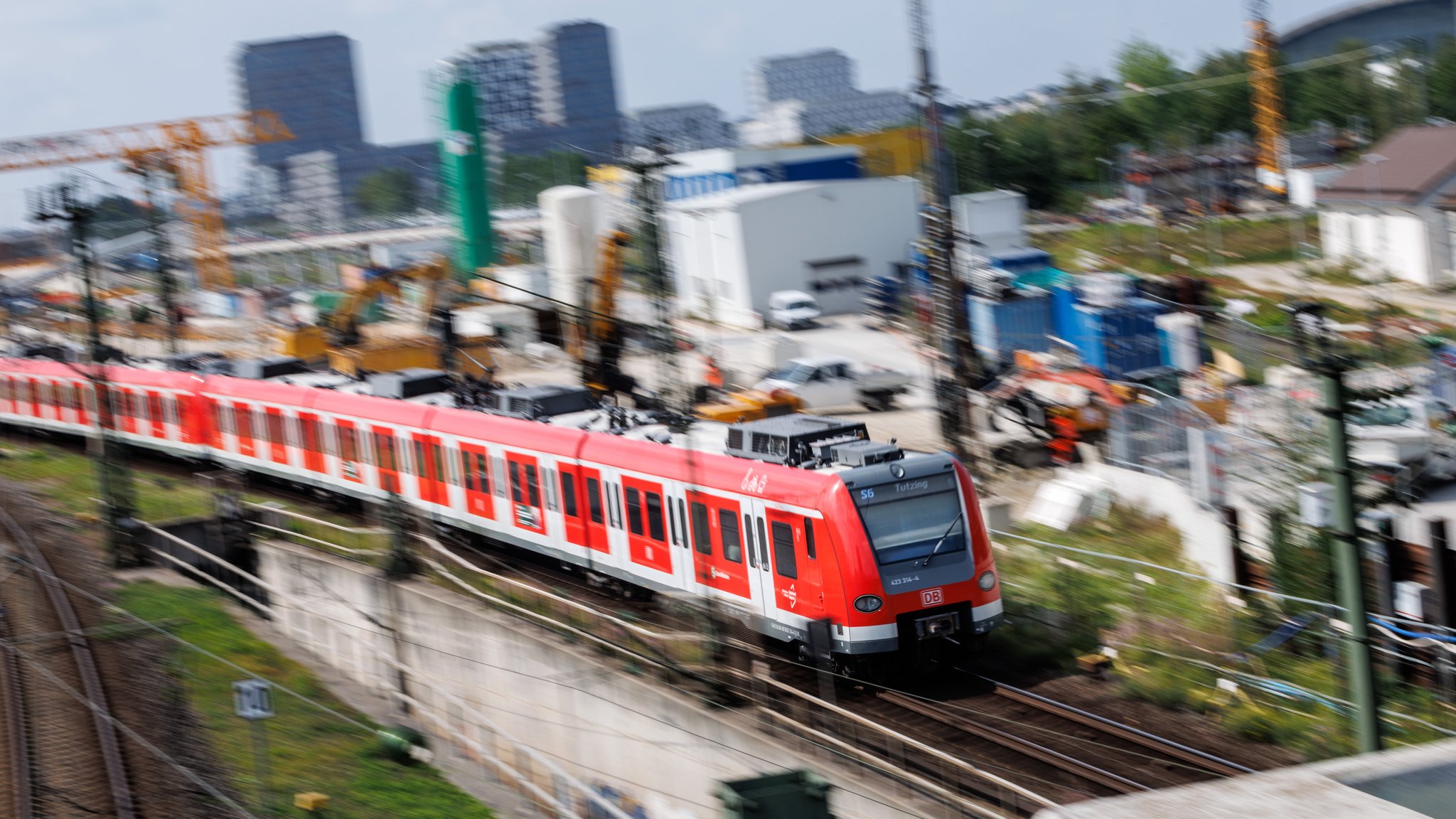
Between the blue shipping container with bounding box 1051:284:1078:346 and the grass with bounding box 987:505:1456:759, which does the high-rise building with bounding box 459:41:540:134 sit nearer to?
the blue shipping container with bounding box 1051:284:1078:346

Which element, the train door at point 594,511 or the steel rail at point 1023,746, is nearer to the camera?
the steel rail at point 1023,746

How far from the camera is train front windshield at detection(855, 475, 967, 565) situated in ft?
48.9

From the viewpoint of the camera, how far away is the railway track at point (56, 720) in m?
14.5

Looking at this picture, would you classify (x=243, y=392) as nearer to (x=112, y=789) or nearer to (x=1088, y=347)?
(x=112, y=789)

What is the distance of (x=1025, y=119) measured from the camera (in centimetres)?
7800

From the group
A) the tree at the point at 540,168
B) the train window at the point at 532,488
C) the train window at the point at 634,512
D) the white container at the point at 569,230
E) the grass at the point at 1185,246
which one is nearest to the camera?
the train window at the point at 634,512

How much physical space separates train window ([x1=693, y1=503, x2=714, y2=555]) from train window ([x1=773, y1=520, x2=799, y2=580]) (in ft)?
4.21

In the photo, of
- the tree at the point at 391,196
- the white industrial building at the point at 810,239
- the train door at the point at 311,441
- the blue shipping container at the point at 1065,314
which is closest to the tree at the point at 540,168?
the white industrial building at the point at 810,239

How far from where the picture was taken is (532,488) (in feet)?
70.3

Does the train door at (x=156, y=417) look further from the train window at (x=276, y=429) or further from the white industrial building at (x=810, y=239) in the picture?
the white industrial building at (x=810, y=239)

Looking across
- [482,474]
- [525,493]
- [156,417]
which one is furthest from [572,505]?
[156,417]

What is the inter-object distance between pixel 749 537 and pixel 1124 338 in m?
23.0

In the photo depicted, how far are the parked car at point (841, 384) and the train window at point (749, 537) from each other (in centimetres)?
2083

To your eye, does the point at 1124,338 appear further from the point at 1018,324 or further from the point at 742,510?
the point at 742,510
